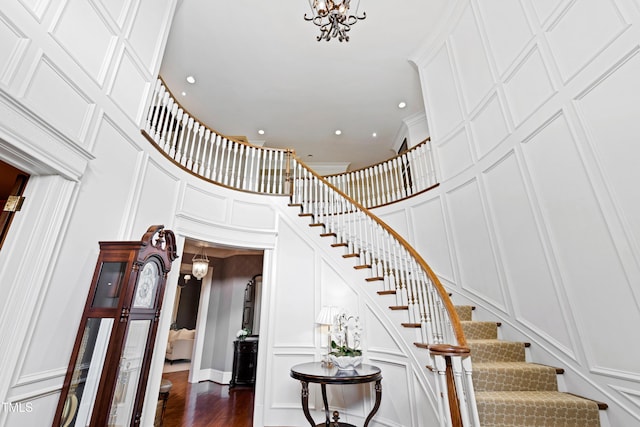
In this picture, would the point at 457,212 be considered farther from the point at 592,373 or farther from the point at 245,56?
the point at 245,56

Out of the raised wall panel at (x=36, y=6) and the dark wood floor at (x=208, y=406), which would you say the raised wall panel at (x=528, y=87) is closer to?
the raised wall panel at (x=36, y=6)

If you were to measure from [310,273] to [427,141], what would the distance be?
2.87 m

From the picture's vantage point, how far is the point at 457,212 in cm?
379

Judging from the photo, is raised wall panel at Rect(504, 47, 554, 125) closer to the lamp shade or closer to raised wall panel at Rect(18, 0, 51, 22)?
the lamp shade

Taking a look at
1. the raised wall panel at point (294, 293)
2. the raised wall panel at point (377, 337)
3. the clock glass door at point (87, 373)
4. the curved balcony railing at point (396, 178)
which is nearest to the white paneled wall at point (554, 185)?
the curved balcony railing at point (396, 178)

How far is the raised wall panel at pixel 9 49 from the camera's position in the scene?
1.64 metres

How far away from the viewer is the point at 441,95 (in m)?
4.43

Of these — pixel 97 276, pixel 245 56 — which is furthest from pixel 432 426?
pixel 245 56

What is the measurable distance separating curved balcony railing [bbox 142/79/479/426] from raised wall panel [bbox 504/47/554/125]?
5.45 ft

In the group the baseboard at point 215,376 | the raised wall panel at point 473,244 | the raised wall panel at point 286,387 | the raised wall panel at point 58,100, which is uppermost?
the raised wall panel at point 58,100

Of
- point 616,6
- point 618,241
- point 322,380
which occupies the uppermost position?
point 616,6

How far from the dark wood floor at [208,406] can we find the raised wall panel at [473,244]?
10.7ft

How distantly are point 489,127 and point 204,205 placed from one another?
380 cm

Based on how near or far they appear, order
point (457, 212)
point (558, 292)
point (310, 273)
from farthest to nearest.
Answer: point (310, 273), point (457, 212), point (558, 292)
